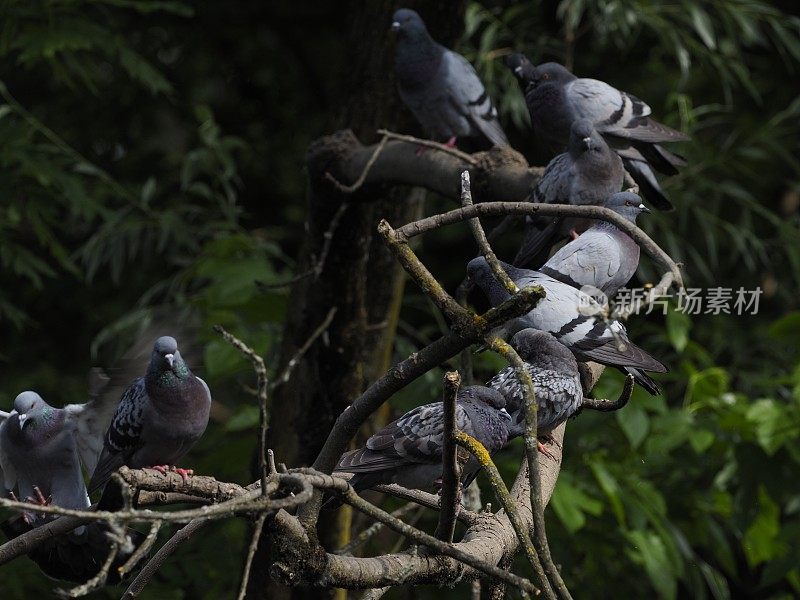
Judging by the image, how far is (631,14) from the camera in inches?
222

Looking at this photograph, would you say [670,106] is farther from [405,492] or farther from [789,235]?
[405,492]

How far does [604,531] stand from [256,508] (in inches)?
136

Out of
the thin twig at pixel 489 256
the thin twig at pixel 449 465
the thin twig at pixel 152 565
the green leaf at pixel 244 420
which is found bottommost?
the green leaf at pixel 244 420

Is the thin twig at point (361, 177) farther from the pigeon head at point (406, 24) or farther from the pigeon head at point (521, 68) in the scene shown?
the pigeon head at point (521, 68)

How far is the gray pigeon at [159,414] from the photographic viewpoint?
10.2 feet

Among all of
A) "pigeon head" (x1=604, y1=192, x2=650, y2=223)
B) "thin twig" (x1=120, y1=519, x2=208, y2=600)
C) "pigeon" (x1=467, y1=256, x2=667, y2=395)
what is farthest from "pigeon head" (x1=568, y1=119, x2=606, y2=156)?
"thin twig" (x1=120, y1=519, x2=208, y2=600)

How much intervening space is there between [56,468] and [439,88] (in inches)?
97.6

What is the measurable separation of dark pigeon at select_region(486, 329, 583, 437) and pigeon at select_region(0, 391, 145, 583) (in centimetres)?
110

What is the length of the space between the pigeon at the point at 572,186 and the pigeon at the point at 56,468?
1.49 m

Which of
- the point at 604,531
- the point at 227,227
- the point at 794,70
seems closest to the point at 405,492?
the point at 604,531

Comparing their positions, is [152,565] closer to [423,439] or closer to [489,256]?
[423,439]

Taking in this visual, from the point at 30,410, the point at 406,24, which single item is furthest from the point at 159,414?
the point at 406,24

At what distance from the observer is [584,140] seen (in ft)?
12.3

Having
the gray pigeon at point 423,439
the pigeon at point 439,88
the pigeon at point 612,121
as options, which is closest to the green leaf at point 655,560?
the pigeon at point 612,121
